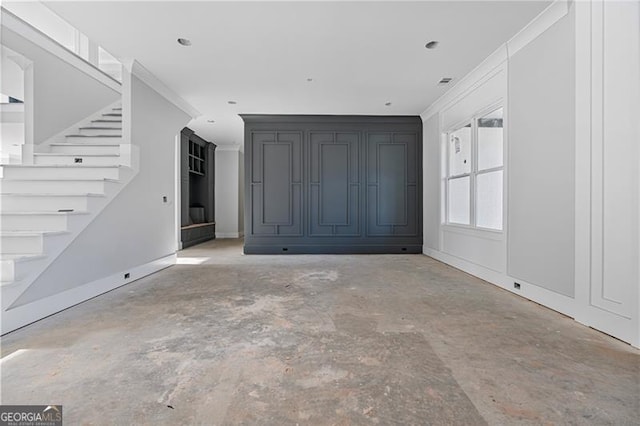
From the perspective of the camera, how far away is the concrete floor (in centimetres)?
139

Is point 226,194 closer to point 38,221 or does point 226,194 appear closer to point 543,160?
point 38,221

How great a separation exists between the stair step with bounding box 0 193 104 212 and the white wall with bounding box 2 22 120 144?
1212 mm

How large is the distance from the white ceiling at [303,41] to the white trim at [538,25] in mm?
86

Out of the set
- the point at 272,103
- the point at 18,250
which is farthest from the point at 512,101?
the point at 18,250

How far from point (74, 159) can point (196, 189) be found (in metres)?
4.96

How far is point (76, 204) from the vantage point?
3.19 m

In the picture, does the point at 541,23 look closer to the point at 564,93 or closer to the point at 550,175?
the point at 564,93

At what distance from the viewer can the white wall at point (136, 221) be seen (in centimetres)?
298

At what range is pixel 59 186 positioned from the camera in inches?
134

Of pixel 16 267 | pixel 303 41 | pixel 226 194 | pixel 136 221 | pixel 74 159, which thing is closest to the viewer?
pixel 16 267

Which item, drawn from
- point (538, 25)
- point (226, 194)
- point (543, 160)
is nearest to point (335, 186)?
point (543, 160)

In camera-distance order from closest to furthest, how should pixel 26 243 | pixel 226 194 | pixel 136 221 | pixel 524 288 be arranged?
pixel 26 243 < pixel 524 288 < pixel 136 221 < pixel 226 194

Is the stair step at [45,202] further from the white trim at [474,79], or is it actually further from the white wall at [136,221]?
the white trim at [474,79]

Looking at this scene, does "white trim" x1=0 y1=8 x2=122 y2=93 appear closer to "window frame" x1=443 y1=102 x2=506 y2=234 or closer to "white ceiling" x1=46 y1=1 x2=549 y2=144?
"white ceiling" x1=46 y1=1 x2=549 y2=144
